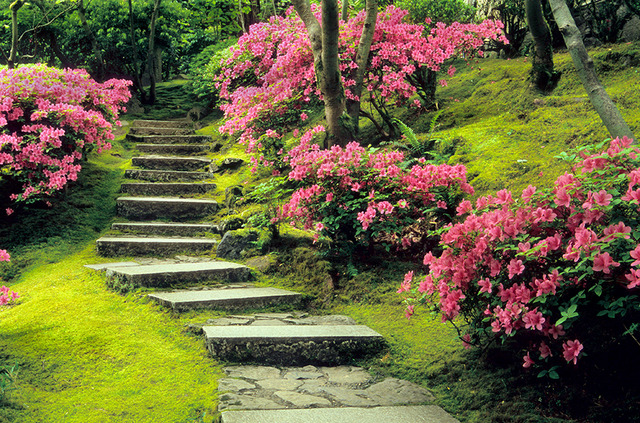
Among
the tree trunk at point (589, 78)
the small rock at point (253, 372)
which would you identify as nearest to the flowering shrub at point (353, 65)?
the tree trunk at point (589, 78)

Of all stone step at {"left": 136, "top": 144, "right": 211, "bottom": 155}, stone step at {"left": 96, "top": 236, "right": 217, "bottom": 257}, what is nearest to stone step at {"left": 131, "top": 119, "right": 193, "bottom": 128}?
stone step at {"left": 136, "top": 144, "right": 211, "bottom": 155}

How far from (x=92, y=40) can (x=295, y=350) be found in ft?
31.8

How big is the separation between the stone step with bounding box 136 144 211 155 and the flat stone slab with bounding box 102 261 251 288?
14.2 ft

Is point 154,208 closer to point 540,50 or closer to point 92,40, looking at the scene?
point 540,50

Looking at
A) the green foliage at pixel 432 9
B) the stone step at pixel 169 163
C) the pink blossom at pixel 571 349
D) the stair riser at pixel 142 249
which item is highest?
the green foliage at pixel 432 9

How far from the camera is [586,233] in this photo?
1.95m

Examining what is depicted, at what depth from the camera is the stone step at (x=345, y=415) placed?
2164mm

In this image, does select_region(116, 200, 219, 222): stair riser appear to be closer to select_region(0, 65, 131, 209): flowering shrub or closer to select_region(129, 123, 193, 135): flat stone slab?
select_region(0, 65, 131, 209): flowering shrub

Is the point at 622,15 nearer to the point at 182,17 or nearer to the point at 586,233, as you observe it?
the point at 586,233

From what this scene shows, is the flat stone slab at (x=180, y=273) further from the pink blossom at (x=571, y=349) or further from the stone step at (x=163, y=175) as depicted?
the stone step at (x=163, y=175)

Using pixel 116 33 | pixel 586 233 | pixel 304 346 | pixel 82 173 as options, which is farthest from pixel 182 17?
pixel 586 233

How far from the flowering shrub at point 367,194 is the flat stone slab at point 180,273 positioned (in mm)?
783

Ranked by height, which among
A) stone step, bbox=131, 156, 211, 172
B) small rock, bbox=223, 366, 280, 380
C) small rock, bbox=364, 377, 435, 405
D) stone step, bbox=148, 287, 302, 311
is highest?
stone step, bbox=131, 156, 211, 172

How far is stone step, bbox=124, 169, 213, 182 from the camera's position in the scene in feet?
22.9
